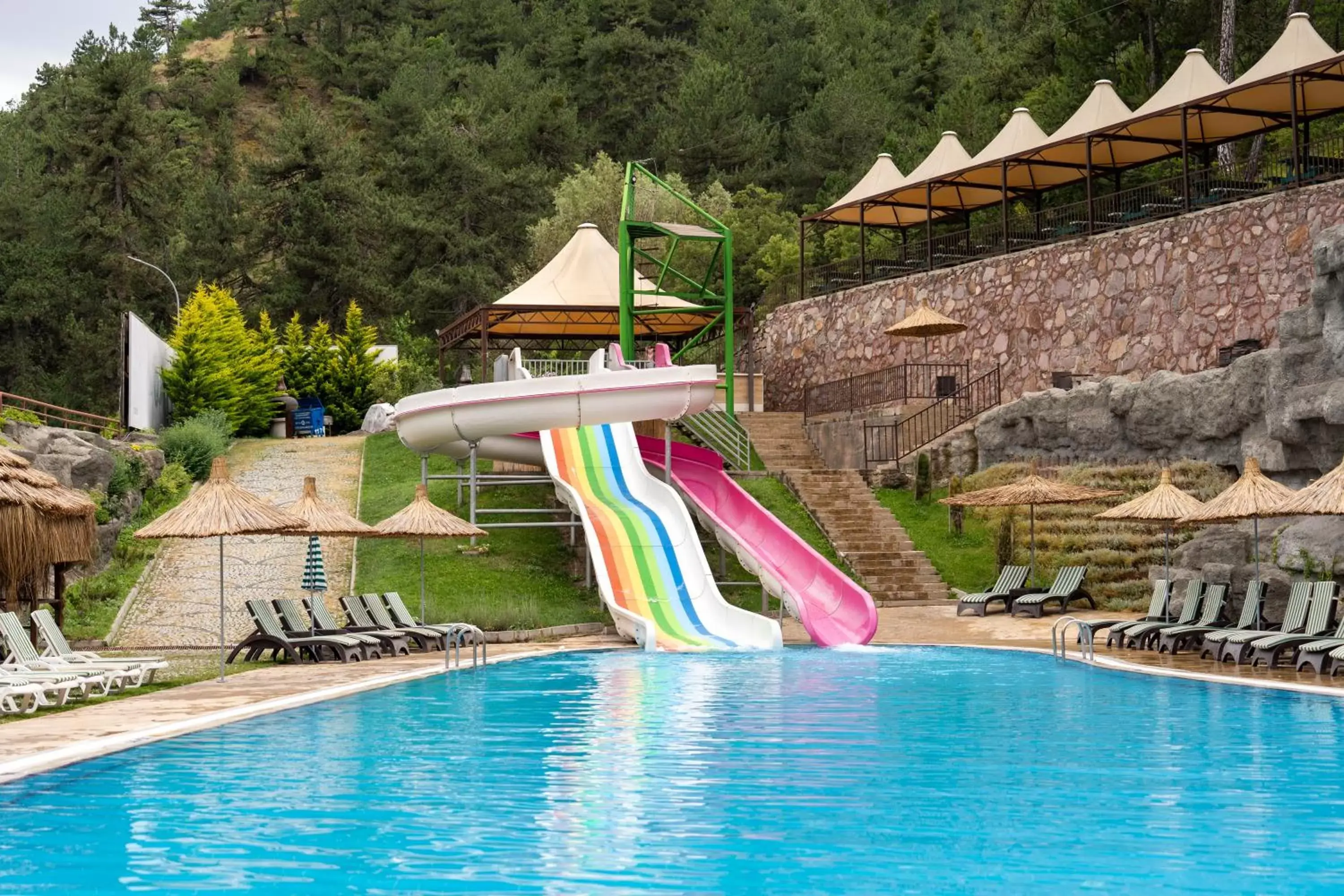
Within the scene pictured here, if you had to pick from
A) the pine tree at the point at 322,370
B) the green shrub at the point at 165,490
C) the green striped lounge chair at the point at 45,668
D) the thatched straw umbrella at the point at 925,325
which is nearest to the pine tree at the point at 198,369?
the pine tree at the point at 322,370

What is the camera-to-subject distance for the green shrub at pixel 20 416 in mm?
26141

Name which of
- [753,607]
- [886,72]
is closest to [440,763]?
[753,607]

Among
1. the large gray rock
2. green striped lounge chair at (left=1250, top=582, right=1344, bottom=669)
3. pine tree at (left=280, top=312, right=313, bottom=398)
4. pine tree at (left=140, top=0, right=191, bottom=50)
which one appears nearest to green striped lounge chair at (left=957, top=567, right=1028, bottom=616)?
A: the large gray rock

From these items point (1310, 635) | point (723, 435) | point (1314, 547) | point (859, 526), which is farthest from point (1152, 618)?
point (723, 435)

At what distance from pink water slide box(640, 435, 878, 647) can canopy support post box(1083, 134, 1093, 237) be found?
993 centimetres

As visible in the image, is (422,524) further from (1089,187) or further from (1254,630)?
(1089,187)

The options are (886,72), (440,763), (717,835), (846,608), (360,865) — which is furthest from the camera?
(886,72)

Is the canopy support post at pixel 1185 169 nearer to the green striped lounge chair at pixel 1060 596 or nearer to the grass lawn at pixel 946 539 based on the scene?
the grass lawn at pixel 946 539

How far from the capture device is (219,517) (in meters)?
17.1

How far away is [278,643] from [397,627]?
2419 millimetres

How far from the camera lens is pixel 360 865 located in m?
7.93

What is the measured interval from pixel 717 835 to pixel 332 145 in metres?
51.5

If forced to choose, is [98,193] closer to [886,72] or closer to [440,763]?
[886,72]

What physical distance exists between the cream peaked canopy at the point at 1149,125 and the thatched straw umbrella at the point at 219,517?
65.6ft
